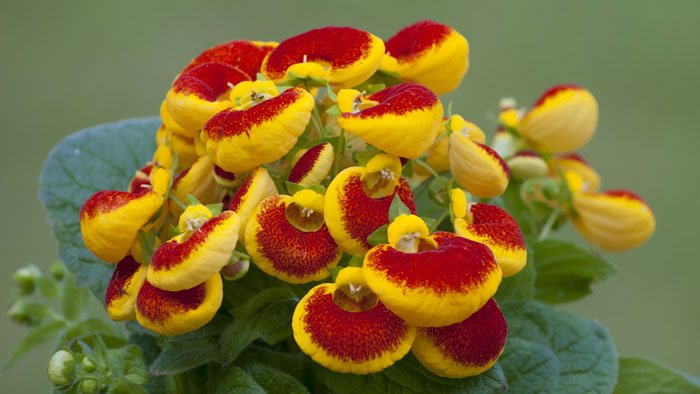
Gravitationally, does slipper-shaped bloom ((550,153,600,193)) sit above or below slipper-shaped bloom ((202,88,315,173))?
below

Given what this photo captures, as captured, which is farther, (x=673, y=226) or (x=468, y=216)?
(x=673, y=226)

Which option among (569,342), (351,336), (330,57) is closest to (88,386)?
(351,336)

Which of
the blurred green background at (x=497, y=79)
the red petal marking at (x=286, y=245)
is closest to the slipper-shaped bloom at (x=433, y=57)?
the red petal marking at (x=286, y=245)

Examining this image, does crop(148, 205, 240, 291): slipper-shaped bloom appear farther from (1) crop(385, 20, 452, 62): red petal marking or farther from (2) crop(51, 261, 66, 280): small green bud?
(2) crop(51, 261, 66, 280): small green bud

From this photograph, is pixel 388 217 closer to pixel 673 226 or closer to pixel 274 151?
pixel 274 151

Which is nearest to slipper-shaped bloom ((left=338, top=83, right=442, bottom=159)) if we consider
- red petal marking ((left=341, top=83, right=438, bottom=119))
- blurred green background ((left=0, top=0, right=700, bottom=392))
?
red petal marking ((left=341, top=83, right=438, bottom=119))

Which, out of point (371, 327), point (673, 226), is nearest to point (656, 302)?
point (673, 226)
